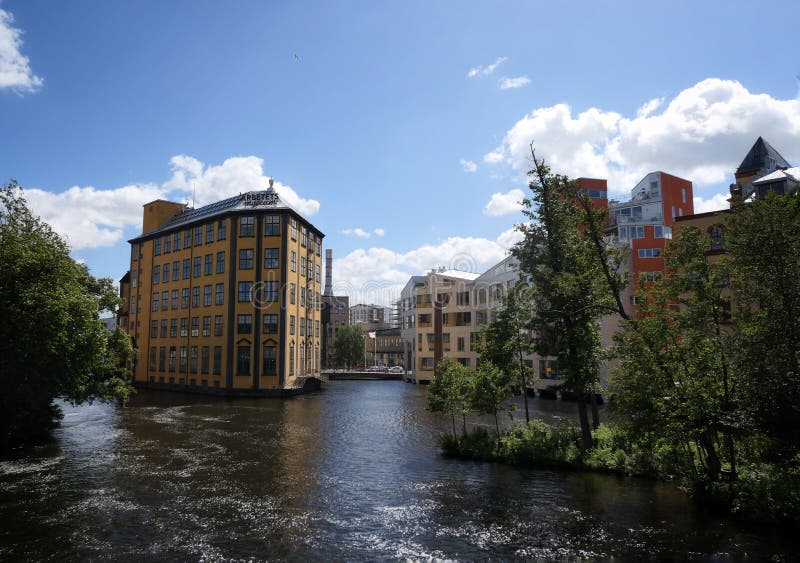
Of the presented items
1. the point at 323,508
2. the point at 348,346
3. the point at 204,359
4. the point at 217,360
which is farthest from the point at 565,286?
the point at 348,346

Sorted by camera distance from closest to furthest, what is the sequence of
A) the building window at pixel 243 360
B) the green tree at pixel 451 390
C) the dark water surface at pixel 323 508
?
the dark water surface at pixel 323 508 < the green tree at pixel 451 390 < the building window at pixel 243 360

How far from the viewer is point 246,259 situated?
65.5m

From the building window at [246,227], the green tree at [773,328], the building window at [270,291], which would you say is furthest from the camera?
the building window at [246,227]

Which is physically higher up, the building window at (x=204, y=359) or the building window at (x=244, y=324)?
the building window at (x=244, y=324)

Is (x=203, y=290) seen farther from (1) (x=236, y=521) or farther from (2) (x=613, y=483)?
(2) (x=613, y=483)

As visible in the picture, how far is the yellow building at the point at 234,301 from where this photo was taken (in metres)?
63.4

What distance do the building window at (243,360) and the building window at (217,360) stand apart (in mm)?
2848

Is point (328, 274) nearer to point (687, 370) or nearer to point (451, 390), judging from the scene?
point (451, 390)

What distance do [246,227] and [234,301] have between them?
10168 millimetres

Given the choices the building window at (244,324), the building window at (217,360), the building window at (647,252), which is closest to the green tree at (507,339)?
the building window at (647,252)

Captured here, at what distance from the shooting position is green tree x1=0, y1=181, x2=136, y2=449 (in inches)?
1088

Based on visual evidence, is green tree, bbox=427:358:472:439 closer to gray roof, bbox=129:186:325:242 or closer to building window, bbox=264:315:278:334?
building window, bbox=264:315:278:334

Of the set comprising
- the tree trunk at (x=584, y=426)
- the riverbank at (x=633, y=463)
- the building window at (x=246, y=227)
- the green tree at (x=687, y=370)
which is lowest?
the riverbank at (x=633, y=463)

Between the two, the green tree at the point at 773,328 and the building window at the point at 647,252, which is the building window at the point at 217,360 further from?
the green tree at the point at 773,328
